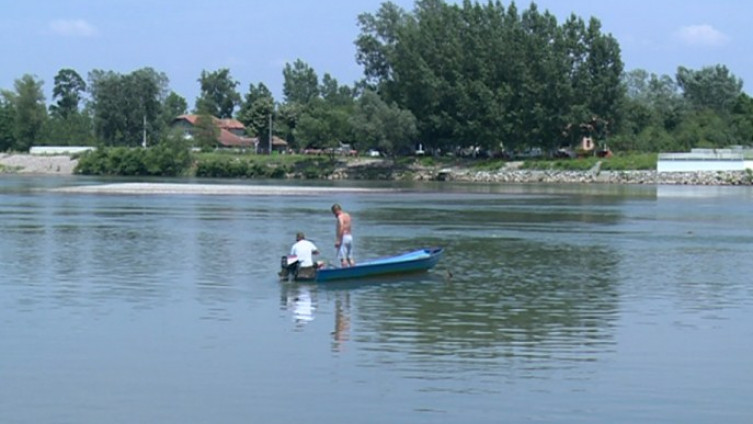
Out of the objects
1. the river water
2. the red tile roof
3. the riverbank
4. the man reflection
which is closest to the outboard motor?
the river water

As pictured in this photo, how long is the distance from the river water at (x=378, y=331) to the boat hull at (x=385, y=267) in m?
0.35

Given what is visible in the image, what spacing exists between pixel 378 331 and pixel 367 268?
7542mm

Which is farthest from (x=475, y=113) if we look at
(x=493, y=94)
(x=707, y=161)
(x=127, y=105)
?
(x=127, y=105)

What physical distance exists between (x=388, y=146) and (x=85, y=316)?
108796mm

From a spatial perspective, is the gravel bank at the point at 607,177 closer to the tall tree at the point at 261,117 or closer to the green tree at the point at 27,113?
the tall tree at the point at 261,117

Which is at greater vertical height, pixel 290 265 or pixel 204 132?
pixel 204 132

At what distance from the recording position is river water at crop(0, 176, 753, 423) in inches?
691

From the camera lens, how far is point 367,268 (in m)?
31.2

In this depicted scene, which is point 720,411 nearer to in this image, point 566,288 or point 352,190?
point 566,288

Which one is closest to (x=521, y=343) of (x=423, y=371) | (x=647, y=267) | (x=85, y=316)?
(x=423, y=371)

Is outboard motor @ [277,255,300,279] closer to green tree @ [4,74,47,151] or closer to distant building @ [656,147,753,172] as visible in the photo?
distant building @ [656,147,753,172]

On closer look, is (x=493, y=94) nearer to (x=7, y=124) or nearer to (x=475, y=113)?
(x=475, y=113)

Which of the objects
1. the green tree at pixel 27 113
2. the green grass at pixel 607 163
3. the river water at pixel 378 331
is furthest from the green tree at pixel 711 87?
the river water at pixel 378 331

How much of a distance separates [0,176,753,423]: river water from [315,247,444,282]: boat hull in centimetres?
35
